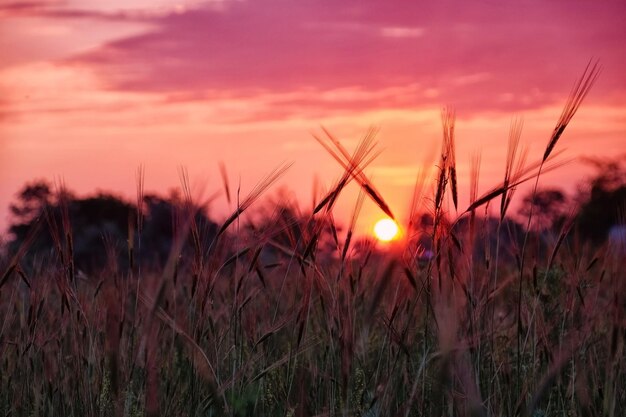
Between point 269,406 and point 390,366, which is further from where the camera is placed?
point 269,406

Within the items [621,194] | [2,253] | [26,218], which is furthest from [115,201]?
[2,253]

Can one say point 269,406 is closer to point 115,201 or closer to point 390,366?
point 390,366

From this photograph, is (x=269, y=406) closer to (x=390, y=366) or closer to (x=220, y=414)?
(x=390, y=366)

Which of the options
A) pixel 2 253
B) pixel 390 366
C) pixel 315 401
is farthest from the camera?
pixel 2 253

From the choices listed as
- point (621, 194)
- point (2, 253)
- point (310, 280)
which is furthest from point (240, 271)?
point (621, 194)

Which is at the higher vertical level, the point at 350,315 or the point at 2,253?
the point at 2,253

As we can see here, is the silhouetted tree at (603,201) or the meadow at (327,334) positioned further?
the silhouetted tree at (603,201)

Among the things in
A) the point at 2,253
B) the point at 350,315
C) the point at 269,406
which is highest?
the point at 2,253

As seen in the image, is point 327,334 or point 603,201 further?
point 603,201

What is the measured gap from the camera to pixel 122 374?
3682 mm

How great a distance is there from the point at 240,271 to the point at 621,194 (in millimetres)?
18232

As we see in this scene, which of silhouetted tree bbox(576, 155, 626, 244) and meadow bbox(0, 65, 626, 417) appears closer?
meadow bbox(0, 65, 626, 417)

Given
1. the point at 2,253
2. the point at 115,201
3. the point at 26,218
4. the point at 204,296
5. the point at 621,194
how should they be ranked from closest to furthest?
1. the point at 204,296
2. the point at 2,253
3. the point at 26,218
4. the point at 115,201
5. the point at 621,194

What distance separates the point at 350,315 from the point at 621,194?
18681 mm
